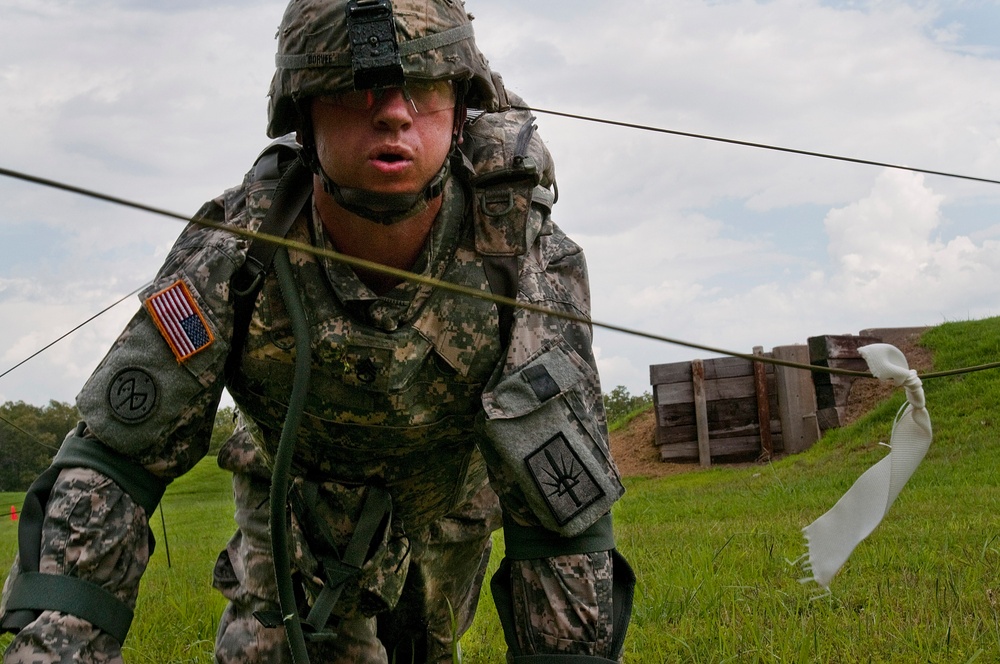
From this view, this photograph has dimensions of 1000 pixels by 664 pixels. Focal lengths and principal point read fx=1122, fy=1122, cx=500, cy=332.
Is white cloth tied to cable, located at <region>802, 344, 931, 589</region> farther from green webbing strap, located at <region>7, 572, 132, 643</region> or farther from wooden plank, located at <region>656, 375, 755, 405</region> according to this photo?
wooden plank, located at <region>656, 375, 755, 405</region>

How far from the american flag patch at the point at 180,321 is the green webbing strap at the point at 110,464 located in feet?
0.95

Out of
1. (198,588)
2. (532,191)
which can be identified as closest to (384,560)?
(532,191)

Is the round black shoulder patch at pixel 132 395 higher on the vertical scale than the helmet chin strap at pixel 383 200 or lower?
lower

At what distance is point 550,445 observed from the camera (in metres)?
2.69

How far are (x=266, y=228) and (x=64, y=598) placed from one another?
1.02 m

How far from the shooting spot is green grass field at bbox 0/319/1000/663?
3553 millimetres

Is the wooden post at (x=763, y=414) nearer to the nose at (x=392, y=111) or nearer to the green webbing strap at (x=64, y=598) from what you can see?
the nose at (x=392, y=111)

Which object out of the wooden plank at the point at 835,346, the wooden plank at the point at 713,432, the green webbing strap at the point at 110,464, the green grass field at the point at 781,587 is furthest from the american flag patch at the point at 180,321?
the wooden plank at the point at 713,432

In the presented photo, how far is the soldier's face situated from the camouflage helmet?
7cm

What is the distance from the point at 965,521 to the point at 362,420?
13.9 feet

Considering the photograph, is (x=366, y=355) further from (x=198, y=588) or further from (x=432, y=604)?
(x=198, y=588)

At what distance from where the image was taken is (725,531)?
6.76m

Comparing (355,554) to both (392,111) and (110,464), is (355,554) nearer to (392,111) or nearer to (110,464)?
(110,464)

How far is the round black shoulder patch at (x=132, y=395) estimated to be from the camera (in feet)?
8.90
